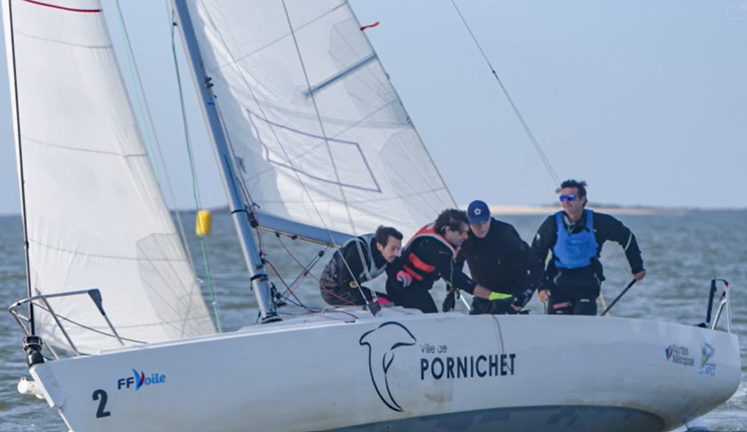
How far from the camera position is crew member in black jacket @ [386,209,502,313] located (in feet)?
27.5

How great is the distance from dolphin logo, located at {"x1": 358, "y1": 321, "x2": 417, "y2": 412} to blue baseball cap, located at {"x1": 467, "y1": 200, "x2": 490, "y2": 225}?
102cm

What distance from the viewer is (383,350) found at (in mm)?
7645

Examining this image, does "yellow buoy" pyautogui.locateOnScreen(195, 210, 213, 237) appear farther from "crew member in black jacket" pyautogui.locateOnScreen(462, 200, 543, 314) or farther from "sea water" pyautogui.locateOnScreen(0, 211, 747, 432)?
"crew member in black jacket" pyautogui.locateOnScreen(462, 200, 543, 314)

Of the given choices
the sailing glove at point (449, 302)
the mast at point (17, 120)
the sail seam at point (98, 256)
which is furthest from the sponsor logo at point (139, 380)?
the sailing glove at point (449, 302)

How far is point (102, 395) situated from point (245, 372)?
705 millimetres

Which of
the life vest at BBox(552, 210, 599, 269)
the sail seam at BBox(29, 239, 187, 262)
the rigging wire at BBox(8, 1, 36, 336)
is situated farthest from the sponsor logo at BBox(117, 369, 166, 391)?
the life vest at BBox(552, 210, 599, 269)

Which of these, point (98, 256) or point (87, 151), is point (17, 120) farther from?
point (98, 256)

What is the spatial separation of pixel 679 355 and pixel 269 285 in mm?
2437

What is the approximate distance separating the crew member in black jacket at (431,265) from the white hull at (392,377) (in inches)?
13.5

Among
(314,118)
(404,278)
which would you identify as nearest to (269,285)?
(404,278)

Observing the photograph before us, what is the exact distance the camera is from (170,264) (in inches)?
335

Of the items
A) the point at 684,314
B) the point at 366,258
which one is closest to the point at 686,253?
the point at 684,314

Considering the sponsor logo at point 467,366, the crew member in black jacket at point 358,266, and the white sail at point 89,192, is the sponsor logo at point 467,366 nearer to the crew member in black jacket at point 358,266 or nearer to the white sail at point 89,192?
the crew member in black jacket at point 358,266

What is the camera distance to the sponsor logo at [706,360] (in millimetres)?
8938
